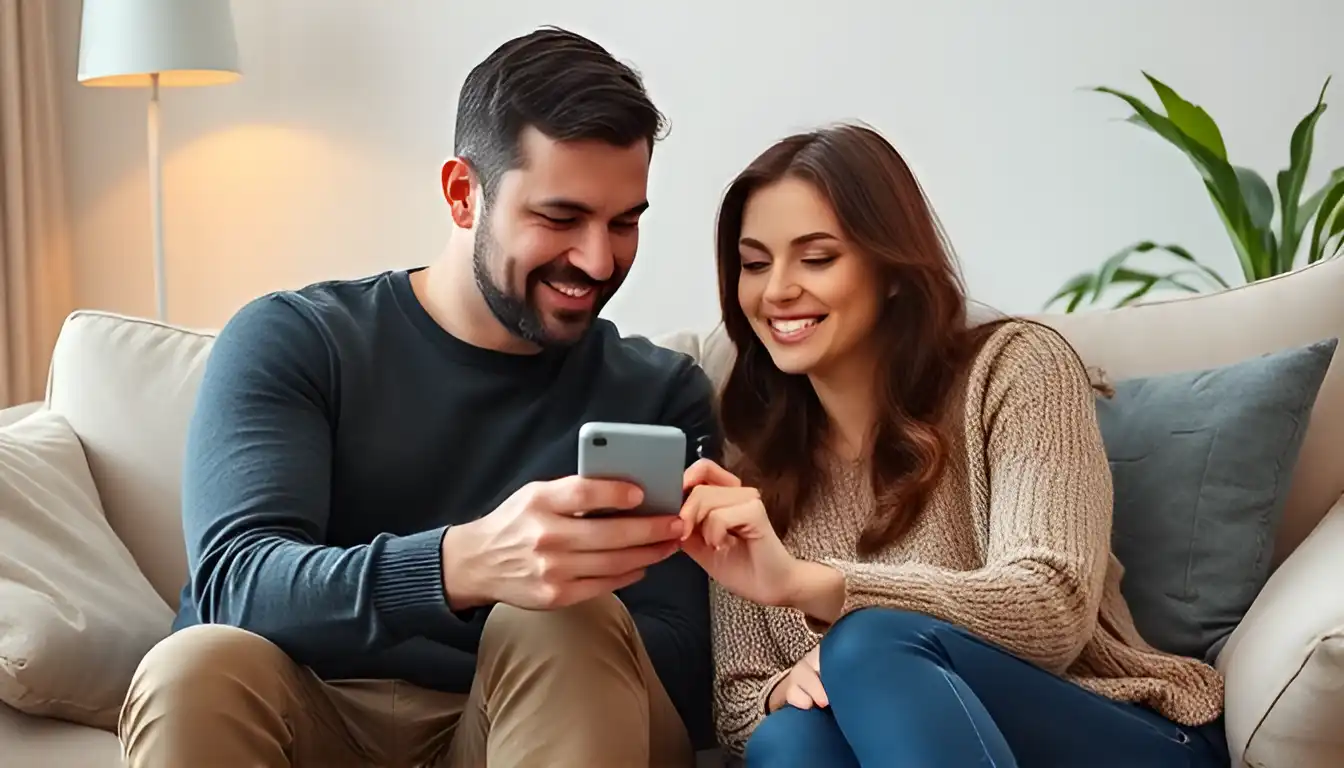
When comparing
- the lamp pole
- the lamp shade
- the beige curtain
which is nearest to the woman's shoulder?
the lamp shade

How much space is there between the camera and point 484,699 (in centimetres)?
129

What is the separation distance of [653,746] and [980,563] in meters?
0.40

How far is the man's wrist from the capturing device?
4.17 ft

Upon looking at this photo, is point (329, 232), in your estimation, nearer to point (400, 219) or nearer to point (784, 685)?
point (400, 219)

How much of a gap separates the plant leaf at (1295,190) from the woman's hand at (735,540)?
1251mm

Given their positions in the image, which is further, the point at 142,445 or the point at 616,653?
the point at 142,445

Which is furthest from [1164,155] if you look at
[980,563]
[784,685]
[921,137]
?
[784,685]

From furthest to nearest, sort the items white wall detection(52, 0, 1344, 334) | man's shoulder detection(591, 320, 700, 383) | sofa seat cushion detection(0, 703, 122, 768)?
white wall detection(52, 0, 1344, 334) < man's shoulder detection(591, 320, 700, 383) < sofa seat cushion detection(0, 703, 122, 768)

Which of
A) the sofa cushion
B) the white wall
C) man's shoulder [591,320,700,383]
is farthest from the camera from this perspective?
the white wall

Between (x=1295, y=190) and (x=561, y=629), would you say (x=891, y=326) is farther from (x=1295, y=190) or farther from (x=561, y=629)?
(x=1295, y=190)

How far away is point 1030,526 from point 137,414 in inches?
46.3

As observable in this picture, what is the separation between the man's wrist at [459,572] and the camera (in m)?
1.27

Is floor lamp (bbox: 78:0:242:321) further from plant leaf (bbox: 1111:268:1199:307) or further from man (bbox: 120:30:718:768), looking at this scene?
plant leaf (bbox: 1111:268:1199:307)

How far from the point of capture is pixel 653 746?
1479mm
